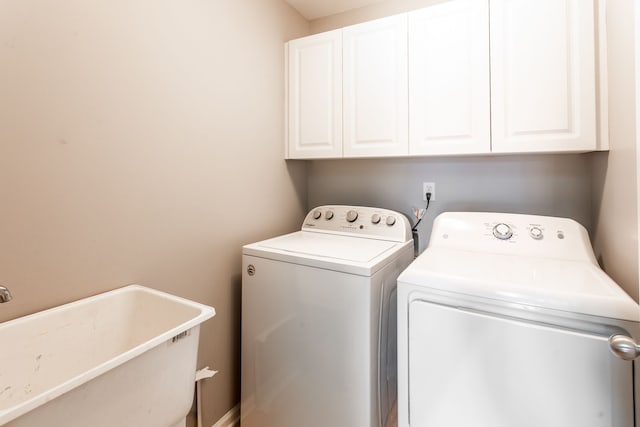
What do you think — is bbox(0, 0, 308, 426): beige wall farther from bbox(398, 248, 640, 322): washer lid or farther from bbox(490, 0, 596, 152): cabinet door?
bbox(490, 0, 596, 152): cabinet door

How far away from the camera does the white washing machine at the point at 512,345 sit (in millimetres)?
848

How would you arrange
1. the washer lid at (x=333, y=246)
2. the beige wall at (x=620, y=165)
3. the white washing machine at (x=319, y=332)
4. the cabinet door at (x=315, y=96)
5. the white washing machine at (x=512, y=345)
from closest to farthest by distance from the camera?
the white washing machine at (x=512, y=345) < the beige wall at (x=620, y=165) < the white washing machine at (x=319, y=332) < the washer lid at (x=333, y=246) < the cabinet door at (x=315, y=96)

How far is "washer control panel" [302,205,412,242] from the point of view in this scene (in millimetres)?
1693

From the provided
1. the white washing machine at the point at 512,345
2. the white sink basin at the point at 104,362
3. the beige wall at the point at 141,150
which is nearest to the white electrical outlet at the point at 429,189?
the white washing machine at the point at 512,345

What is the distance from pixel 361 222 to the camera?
1.83 metres

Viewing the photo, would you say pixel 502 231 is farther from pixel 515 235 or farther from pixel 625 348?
pixel 625 348

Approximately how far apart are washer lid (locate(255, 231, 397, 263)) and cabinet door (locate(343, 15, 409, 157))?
492 mm

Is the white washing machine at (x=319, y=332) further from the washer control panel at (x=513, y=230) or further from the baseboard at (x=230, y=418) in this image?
the washer control panel at (x=513, y=230)

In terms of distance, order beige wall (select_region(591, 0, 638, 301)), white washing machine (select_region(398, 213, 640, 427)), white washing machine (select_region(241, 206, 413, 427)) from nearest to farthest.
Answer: white washing machine (select_region(398, 213, 640, 427)) → beige wall (select_region(591, 0, 638, 301)) → white washing machine (select_region(241, 206, 413, 427))

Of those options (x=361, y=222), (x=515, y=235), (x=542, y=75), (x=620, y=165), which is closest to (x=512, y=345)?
(x=515, y=235)

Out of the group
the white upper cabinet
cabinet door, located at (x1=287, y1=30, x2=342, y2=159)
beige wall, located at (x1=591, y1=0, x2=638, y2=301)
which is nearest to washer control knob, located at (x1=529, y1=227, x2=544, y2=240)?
beige wall, located at (x1=591, y1=0, x2=638, y2=301)

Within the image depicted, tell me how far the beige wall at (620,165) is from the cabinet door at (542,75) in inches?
3.3

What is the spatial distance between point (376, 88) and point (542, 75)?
746mm

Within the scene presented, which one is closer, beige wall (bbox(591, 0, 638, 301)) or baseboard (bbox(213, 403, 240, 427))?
beige wall (bbox(591, 0, 638, 301))
